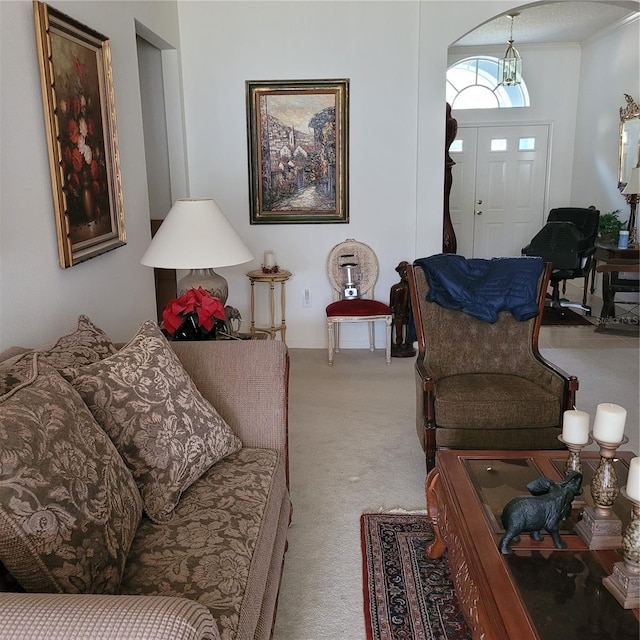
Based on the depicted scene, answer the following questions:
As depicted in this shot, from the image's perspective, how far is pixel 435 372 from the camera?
282cm

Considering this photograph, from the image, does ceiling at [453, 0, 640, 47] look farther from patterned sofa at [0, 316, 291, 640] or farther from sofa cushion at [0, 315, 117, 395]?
sofa cushion at [0, 315, 117, 395]

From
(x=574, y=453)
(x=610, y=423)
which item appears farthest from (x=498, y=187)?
(x=610, y=423)

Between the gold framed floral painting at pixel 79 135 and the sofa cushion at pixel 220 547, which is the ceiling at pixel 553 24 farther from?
the sofa cushion at pixel 220 547

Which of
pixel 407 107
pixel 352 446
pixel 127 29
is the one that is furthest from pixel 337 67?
pixel 352 446

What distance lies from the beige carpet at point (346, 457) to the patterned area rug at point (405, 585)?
5cm

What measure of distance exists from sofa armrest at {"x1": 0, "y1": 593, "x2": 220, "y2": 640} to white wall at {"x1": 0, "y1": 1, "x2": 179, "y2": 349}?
3.97 feet

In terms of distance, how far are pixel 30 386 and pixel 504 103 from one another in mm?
7050

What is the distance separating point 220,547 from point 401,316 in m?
3.20

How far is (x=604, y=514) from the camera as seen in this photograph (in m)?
1.48

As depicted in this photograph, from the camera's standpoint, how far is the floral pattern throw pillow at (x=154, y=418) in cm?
158

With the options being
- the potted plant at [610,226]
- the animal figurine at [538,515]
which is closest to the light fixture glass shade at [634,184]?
the potted plant at [610,226]

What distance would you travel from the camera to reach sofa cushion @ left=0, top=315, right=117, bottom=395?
59.1 inches

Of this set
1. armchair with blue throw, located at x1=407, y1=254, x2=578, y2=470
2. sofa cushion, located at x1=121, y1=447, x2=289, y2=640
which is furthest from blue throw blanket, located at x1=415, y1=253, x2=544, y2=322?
sofa cushion, located at x1=121, y1=447, x2=289, y2=640

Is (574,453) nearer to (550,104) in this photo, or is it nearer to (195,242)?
(195,242)
